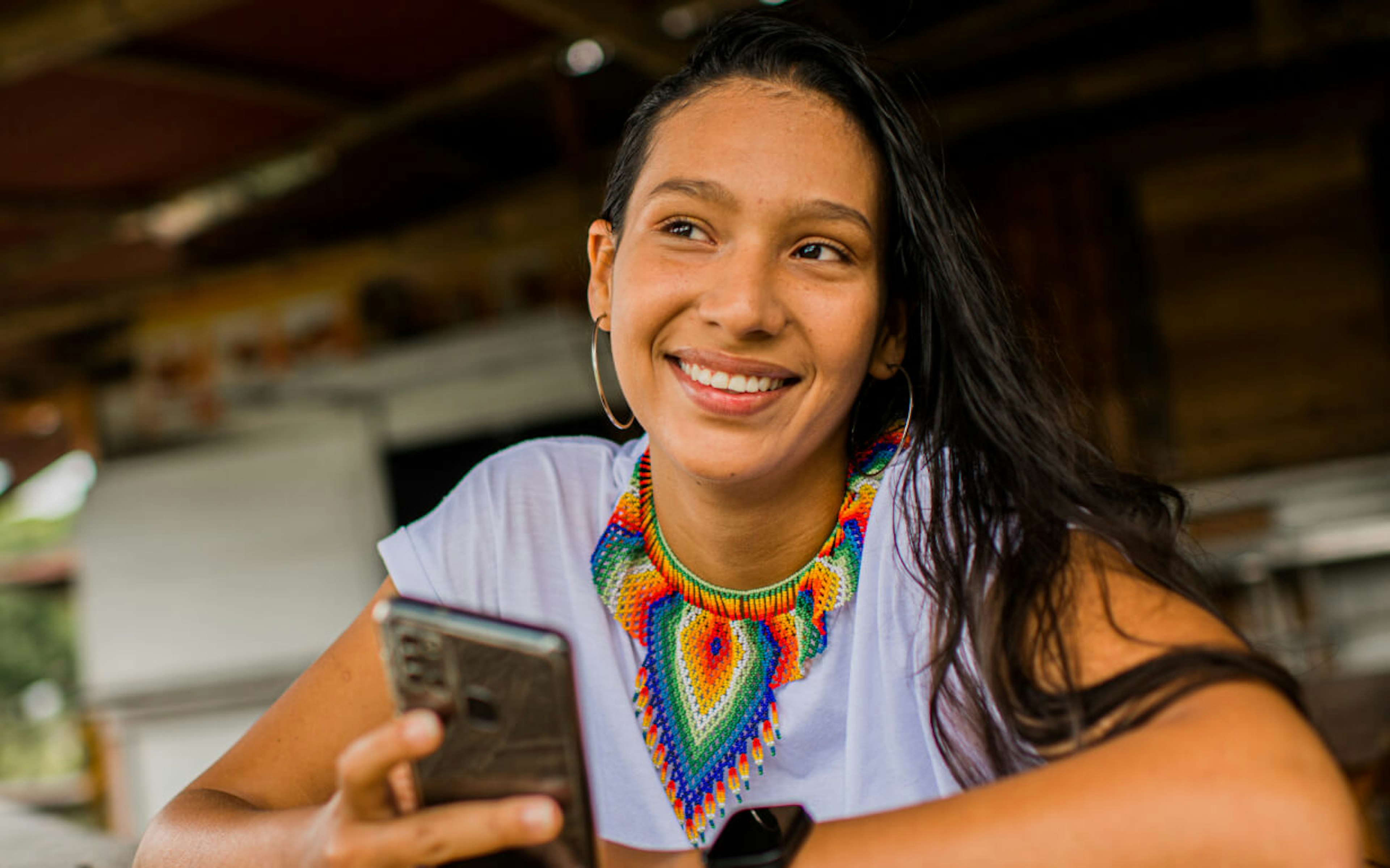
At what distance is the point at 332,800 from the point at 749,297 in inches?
25.3

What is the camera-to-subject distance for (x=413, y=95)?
4.75m

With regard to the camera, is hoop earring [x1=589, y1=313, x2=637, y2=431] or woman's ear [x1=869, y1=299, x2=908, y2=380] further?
hoop earring [x1=589, y1=313, x2=637, y2=431]

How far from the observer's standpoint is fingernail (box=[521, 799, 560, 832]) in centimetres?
74

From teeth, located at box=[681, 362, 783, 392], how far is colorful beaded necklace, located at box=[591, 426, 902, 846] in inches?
A: 7.5

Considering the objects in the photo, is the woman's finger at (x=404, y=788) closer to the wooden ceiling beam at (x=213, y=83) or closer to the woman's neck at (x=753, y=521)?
the woman's neck at (x=753, y=521)

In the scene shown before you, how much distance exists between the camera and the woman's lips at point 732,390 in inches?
50.7

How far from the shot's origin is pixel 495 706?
0.74 m

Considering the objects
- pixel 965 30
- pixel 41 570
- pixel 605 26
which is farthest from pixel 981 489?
pixel 41 570

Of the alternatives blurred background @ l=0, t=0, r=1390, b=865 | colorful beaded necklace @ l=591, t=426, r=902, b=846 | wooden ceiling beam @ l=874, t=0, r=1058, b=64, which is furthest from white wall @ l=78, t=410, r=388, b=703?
colorful beaded necklace @ l=591, t=426, r=902, b=846

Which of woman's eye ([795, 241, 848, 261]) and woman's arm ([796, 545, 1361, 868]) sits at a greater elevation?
woman's eye ([795, 241, 848, 261])

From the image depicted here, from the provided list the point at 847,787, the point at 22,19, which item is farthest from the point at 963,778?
the point at 22,19

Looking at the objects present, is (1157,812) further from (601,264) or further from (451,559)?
(601,264)

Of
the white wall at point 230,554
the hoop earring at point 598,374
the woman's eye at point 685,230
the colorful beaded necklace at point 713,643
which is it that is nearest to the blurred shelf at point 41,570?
the white wall at point 230,554

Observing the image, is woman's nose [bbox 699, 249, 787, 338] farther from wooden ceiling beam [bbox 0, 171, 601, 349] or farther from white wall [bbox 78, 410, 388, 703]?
white wall [bbox 78, 410, 388, 703]
